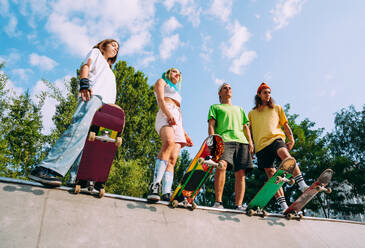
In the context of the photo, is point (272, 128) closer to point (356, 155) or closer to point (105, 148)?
point (105, 148)

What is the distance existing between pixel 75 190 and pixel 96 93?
4.09 ft

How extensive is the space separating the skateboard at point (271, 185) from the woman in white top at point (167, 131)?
1.40m

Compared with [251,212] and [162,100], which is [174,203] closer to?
[251,212]

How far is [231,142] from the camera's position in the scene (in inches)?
164

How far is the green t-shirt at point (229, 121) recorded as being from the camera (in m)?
4.27

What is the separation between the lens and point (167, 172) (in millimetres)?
3414

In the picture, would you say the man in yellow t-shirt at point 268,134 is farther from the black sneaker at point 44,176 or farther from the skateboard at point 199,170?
the black sneaker at point 44,176

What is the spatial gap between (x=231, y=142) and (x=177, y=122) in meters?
1.11

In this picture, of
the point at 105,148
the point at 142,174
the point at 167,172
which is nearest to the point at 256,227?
the point at 167,172

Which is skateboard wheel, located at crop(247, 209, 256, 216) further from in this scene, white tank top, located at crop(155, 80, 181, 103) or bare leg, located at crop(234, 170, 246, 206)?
white tank top, located at crop(155, 80, 181, 103)

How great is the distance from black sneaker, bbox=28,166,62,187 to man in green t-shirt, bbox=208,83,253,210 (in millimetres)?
2419

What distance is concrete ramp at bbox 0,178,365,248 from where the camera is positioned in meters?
1.99

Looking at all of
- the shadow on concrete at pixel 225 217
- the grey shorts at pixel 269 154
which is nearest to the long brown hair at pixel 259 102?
the grey shorts at pixel 269 154

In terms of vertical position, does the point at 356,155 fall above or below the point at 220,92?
above
